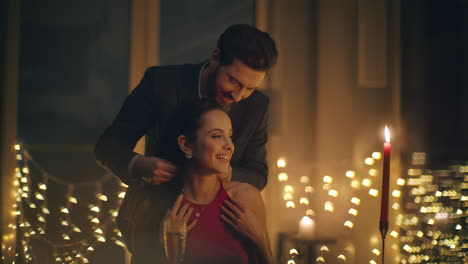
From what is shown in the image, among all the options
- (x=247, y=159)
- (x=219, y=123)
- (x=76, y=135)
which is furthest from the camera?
(x=76, y=135)

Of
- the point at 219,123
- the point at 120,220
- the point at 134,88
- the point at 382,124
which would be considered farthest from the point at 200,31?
the point at 382,124

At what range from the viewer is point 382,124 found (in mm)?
1570

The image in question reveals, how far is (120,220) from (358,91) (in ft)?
2.68

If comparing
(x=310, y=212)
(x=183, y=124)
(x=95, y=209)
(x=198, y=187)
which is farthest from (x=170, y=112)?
(x=310, y=212)

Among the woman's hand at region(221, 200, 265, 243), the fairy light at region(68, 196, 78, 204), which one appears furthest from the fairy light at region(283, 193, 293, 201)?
the fairy light at region(68, 196, 78, 204)

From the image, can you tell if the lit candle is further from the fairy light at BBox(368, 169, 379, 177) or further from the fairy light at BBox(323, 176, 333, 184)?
the fairy light at BBox(368, 169, 379, 177)

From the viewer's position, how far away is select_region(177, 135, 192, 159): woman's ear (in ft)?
3.63

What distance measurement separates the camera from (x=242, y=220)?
1.14 metres

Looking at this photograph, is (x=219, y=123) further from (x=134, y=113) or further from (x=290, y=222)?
(x=290, y=222)

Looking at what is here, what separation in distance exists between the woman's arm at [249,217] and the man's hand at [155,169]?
143 mm

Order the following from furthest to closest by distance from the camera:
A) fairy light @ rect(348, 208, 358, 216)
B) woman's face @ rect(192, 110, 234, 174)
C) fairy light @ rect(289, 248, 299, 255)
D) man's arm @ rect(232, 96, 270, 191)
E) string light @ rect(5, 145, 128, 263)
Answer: fairy light @ rect(348, 208, 358, 216) < fairy light @ rect(289, 248, 299, 255) < string light @ rect(5, 145, 128, 263) < man's arm @ rect(232, 96, 270, 191) < woman's face @ rect(192, 110, 234, 174)

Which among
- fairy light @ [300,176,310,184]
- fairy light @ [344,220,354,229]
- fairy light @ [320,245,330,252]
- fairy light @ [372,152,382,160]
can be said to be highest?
fairy light @ [372,152,382,160]

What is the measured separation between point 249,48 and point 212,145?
0.81ft

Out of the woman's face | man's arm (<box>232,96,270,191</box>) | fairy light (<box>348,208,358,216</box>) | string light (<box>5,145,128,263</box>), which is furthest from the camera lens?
fairy light (<box>348,208,358,216</box>)
